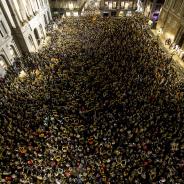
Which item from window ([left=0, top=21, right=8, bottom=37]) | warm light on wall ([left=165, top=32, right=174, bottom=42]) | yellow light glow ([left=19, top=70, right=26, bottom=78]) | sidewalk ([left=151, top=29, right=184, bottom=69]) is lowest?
sidewalk ([left=151, top=29, right=184, bottom=69])

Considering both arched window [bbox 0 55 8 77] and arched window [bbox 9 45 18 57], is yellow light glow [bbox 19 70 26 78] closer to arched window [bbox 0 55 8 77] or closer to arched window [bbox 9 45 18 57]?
arched window [bbox 0 55 8 77]

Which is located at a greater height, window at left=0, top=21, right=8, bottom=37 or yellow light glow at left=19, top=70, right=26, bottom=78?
window at left=0, top=21, right=8, bottom=37

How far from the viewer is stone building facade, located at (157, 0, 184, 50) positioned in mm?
32209

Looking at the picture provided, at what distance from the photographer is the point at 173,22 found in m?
34.7

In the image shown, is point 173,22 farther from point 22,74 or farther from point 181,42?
point 22,74

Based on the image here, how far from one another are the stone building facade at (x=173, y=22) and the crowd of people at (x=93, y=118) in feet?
20.8

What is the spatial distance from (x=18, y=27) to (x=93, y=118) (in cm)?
2176

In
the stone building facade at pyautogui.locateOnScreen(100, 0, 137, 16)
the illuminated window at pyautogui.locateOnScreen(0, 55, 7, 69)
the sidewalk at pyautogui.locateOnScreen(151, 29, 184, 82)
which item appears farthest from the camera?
the stone building facade at pyautogui.locateOnScreen(100, 0, 137, 16)

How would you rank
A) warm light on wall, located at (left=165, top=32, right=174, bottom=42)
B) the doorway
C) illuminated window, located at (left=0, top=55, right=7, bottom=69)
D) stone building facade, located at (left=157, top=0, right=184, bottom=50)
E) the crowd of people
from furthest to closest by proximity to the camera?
warm light on wall, located at (left=165, top=32, right=174, bottom=42) < the doorway < stone building facade, located at (left=157, top=0, right=184, bottom=50) < illuminated window, located at (left=0, top=55, right=7, bottom=69) < the crowd of people

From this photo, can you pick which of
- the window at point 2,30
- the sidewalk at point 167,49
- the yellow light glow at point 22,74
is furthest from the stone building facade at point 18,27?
the sidewalk at point 167,49

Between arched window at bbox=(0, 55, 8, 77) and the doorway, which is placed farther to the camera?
the doorway

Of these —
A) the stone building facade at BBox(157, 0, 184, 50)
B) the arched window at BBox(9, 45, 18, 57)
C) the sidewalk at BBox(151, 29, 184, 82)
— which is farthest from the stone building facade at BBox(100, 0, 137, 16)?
the arched window at BBox(9, 45, 18, 57)

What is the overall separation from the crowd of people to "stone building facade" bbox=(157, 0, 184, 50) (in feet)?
20.8

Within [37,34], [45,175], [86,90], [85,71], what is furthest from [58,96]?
[37,34]
